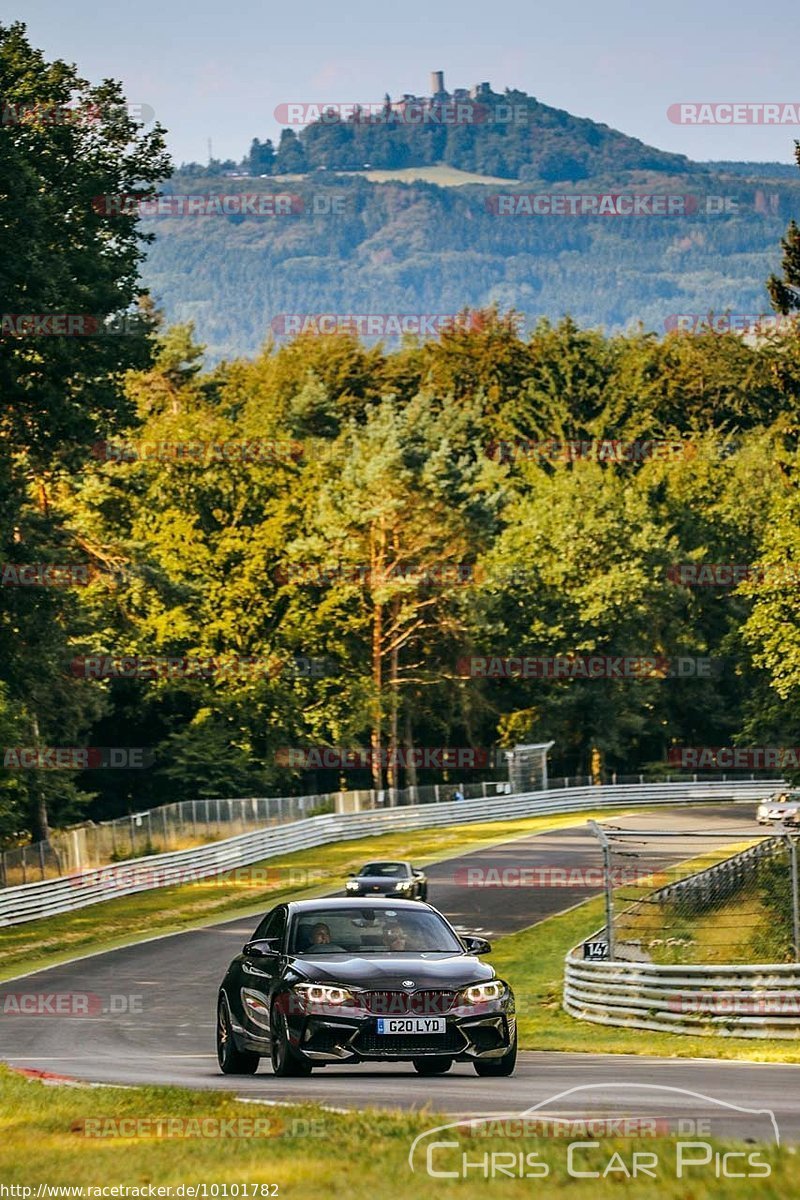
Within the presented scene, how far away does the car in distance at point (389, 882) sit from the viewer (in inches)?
1660

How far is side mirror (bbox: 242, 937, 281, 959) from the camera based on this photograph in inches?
627

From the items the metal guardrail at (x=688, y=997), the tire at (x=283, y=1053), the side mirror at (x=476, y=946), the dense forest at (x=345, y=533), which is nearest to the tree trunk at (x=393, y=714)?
the dense forest at (x=345, y=533)

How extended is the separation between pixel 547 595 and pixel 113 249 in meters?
53.9

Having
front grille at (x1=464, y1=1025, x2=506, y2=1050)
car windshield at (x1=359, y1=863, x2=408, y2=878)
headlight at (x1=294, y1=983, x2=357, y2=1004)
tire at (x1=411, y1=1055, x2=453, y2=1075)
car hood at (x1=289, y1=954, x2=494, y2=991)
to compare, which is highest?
car hood at (x1=289, y1=954, x2=494, y2=991)

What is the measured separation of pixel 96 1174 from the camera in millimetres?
9633

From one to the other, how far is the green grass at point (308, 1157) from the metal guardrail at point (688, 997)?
32.6ft

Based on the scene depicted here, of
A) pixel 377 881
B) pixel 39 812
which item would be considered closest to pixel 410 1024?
pixel 377 881

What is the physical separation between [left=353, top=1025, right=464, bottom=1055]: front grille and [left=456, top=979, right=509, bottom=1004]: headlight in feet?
0.92

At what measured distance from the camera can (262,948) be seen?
1612 centimetres

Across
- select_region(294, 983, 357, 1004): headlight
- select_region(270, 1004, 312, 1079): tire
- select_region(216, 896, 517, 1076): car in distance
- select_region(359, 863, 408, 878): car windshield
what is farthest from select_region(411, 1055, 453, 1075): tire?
select_region(359, 863, 408, 878): car windshield

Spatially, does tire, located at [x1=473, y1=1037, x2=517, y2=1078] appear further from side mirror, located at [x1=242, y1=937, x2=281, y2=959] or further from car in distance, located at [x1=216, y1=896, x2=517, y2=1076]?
side mirror, located at [x1=242, y1=937, x2=281, y2=959]

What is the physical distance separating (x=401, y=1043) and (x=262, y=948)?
1973 mm

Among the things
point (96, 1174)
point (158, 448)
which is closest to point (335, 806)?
point (158, 448)

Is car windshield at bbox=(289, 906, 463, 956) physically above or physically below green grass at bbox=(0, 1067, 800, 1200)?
below
